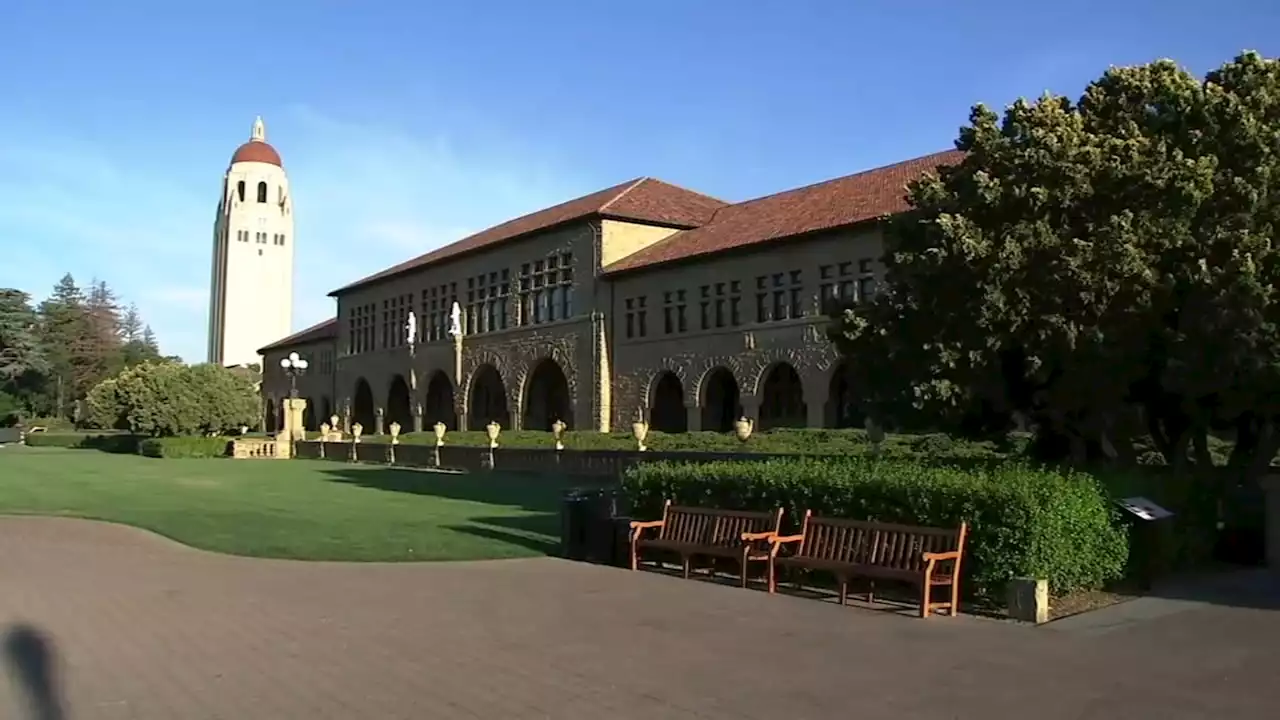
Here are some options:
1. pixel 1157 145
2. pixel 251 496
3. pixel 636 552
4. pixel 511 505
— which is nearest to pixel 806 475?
pixel 636 552

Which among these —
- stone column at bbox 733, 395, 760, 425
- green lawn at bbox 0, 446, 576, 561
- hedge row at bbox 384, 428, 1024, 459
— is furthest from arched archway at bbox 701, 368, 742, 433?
green lawn at bbox 0, 446, 576, 561

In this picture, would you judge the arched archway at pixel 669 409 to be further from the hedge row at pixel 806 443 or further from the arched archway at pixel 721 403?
the hedge row at pixel 806 443

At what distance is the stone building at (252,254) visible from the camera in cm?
12181

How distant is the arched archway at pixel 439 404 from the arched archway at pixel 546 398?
830cm

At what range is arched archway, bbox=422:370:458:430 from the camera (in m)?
66.8

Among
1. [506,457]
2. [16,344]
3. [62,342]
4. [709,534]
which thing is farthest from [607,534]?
[62,342]

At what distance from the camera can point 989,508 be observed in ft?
33.3

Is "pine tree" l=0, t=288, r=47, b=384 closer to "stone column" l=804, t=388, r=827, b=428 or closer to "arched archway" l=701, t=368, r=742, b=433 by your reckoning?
"arched archway" l=701, t=368, r=742, b=433

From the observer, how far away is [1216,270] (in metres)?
14.8

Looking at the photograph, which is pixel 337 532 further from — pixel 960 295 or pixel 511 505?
pixel 960 295

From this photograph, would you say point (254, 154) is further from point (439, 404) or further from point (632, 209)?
point (632, 209)

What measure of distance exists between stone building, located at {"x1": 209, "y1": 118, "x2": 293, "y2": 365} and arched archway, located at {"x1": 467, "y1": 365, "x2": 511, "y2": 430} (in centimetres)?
6461

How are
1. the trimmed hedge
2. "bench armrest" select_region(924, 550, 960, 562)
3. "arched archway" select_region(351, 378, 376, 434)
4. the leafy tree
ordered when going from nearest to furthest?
"bench armrest" select_region(924, 550, 960, 562) → the trimmed hedge → the leafy tree → "arched archway" select_region(351, 378, 376, 434)

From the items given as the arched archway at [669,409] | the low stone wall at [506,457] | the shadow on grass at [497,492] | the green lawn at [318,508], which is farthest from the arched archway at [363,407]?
the green lawn at [318,508]
